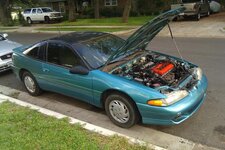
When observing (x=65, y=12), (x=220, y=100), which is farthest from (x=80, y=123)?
(x=65, y=12)

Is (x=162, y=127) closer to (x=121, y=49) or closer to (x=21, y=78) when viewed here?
(x=121, y=49)

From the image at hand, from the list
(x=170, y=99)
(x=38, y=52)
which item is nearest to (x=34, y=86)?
(x=38, y=52)

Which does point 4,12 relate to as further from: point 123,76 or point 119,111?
point 119,111

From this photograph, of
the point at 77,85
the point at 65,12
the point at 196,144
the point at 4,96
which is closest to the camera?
the point at 196,144

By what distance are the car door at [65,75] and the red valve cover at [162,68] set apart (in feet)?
3.71

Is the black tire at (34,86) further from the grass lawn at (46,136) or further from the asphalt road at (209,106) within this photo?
the grass lawn at (46,136)

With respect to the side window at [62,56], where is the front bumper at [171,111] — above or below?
below

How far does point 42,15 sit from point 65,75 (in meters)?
28.0

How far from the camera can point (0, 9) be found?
30719 mm

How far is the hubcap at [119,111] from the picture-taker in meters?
4.30

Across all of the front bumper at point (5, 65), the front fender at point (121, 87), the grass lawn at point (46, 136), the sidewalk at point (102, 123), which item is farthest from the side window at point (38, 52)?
the front bumper at point (5, 65)

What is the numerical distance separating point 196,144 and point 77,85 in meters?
2.23

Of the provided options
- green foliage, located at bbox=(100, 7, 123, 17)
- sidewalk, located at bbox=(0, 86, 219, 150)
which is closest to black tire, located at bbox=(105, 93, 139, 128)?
sidewalk, located at bbox=(0, 86, 219, 150)

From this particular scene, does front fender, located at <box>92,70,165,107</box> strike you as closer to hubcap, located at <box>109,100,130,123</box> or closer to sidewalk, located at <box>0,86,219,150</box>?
hubcap, located at <box>109,100,130,123</box>
